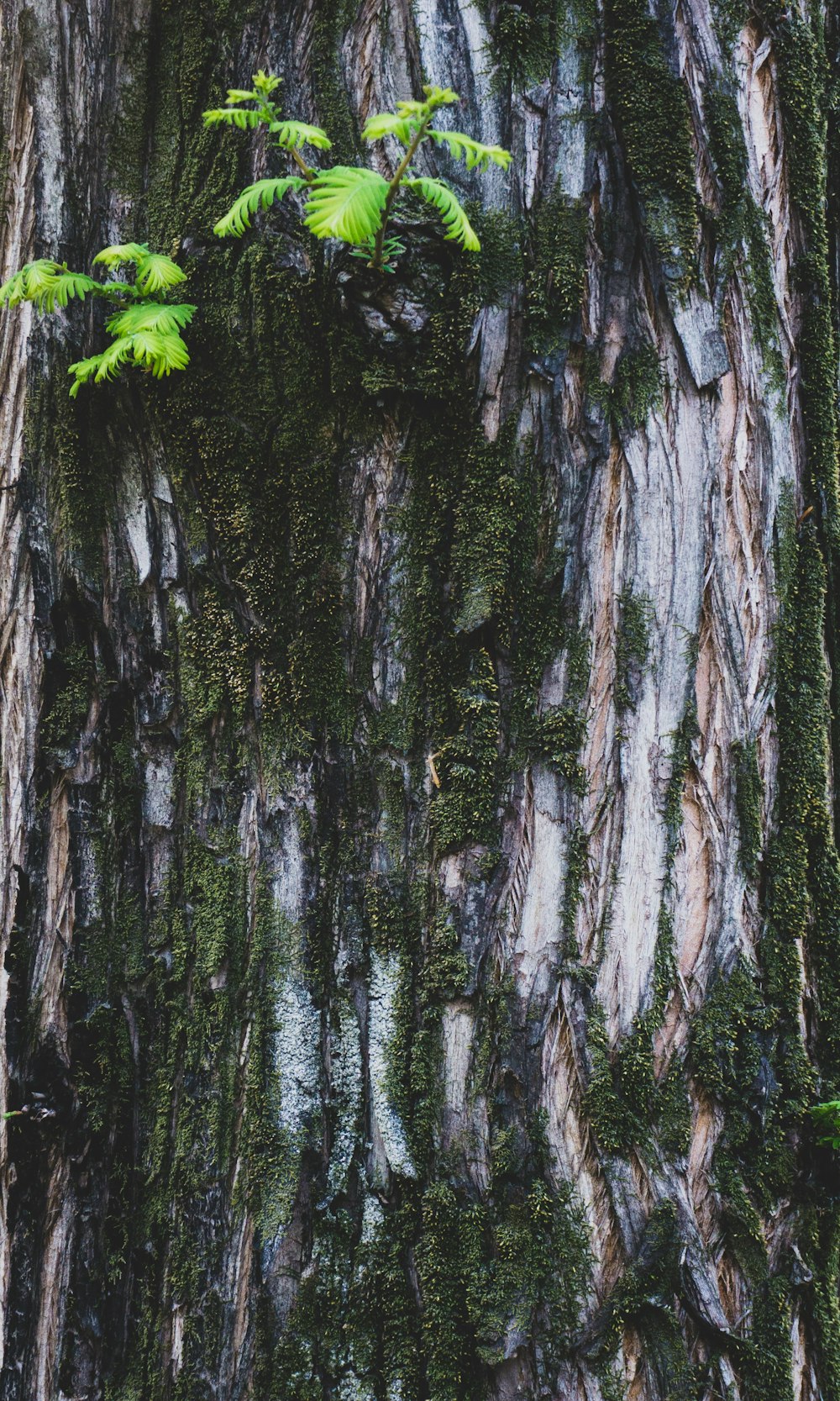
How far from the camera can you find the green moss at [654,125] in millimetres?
1887

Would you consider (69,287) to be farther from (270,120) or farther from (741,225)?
(741,225)

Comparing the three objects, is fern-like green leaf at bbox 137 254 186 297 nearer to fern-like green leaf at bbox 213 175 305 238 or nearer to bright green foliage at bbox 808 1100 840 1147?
fern-like green leaf at bbox 213 175 305 238

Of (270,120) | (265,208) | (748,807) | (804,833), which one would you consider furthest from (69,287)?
(804,833)

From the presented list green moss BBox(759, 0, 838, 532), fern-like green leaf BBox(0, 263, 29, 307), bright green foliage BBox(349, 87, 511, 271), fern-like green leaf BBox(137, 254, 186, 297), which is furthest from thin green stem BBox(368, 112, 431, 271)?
green moss BBox(759, 0, 838, 532)

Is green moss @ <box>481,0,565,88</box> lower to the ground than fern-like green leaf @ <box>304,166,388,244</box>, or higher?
higher

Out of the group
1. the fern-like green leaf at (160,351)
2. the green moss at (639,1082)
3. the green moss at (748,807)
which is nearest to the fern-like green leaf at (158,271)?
the fern-like green leaf at (160,351)

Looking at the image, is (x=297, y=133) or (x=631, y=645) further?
(x=631, y=645)

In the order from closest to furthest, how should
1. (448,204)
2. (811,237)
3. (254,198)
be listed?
(448,204) < (254,198) < (811,237)

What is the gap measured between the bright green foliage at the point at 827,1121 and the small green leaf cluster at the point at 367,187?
187 cm

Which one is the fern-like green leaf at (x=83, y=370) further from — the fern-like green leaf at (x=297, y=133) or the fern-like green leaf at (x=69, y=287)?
the fern-like green leaf at (x=297, y=133)

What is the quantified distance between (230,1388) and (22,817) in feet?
4.24

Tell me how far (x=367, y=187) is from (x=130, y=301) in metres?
0.75

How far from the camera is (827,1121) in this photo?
6.06 feet

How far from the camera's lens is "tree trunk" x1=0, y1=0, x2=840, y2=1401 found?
69.5 inches
